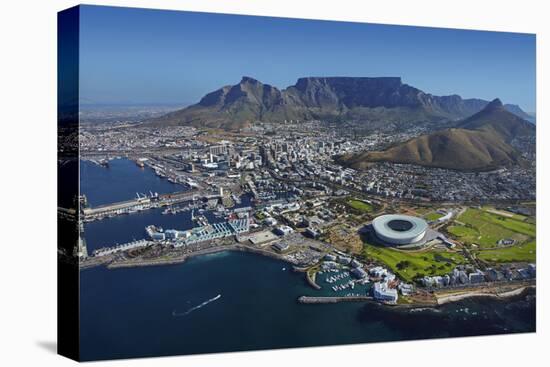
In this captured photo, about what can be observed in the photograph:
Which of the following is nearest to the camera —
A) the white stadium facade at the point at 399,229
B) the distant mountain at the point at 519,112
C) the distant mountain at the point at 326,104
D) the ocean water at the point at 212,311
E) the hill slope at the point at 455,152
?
the ocean water at the point at 212,311

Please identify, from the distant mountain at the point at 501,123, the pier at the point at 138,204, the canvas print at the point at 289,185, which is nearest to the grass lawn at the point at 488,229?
the canvas print at the point at 289,185

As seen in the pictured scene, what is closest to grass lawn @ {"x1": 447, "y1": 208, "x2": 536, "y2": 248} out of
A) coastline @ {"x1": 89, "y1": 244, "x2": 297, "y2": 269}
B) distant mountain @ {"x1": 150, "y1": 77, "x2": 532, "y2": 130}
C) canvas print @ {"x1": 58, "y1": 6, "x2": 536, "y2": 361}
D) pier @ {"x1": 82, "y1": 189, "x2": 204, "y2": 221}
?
canvas print @ {"x1": 58, "y1": 6, "x2": 536, "y2": 361}

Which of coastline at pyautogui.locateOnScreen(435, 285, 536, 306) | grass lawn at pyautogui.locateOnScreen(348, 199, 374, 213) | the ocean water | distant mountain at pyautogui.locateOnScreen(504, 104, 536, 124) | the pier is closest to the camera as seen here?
the ocean water

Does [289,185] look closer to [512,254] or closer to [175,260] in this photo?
[175,260]

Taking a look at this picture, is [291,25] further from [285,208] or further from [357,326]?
[357,326]

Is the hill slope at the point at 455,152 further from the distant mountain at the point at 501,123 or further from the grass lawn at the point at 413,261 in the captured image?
the grass lawn at the point at 413,261

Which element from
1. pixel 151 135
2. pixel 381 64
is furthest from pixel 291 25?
pixel 151 135

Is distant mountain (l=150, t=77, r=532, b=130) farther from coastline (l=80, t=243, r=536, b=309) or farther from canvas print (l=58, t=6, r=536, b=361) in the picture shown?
coastline (l=80, t=243, r=536, b=309)
